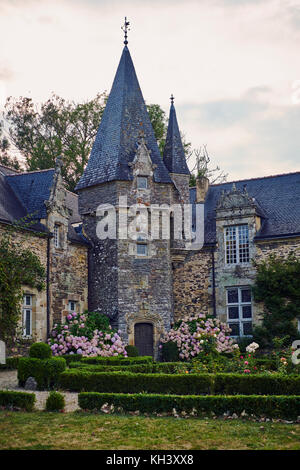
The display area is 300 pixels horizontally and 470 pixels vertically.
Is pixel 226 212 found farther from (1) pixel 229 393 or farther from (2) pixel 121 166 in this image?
(1) pixel 229 393

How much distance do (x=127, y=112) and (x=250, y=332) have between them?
386 inches

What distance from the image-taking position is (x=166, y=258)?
70.9 feet

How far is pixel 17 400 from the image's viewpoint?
10461mm

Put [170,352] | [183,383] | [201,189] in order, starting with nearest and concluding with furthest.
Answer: [183,383], [170,352], [201,189]

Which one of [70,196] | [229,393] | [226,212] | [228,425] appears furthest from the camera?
[70,196]

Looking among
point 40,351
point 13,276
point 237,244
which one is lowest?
point 40,351

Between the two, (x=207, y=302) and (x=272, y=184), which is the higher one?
(x=272, y=184)

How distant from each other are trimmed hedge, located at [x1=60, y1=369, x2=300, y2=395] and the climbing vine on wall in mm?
4652

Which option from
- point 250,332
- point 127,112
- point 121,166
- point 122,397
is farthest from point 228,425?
point 127,112

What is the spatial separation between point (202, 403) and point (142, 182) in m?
12.8

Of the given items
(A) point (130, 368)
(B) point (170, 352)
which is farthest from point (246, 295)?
(A) point (130, 368)

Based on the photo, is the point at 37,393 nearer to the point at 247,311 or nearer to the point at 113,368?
the point at 113,368

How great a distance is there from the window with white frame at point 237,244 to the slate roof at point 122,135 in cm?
328

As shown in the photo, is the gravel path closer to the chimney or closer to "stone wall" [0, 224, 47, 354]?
"stone wall" [0, 224, 47, 354]
